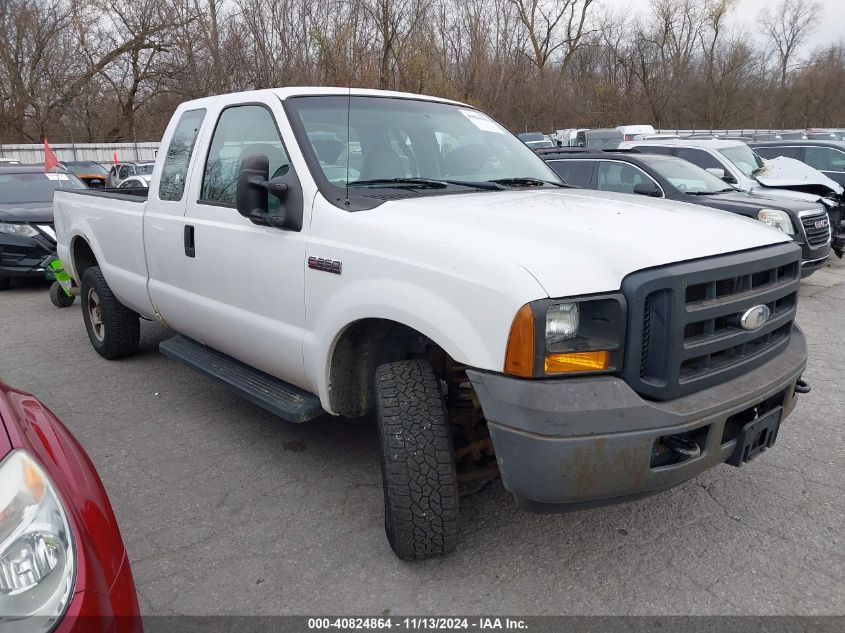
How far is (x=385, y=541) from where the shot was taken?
3.01 meters

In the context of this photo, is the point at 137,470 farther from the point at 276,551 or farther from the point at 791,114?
the point at 791,114

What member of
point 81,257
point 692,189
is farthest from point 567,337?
point 692,189

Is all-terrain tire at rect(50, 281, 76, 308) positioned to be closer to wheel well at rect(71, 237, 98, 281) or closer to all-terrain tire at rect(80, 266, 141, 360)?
wheel well at rect(71, 237, 98, 281)

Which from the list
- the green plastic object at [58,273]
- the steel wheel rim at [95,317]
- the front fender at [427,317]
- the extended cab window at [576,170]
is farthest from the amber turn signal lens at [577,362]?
the extended cab window at [576,170]

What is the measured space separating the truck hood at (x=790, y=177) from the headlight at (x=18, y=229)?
34.4 ft

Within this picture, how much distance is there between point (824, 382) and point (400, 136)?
12.1ft

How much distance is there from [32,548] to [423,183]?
94.5 inches

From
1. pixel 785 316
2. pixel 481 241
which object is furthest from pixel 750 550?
pixel 481 241

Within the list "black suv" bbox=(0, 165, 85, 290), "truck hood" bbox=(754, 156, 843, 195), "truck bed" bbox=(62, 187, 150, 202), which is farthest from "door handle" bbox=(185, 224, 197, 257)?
"truck hood" bbox=(754, 156, 843, 195)

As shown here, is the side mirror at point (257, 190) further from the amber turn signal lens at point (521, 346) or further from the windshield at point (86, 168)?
the windshield at point (86, 168)

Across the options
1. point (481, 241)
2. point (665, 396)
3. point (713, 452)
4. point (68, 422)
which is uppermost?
point (481, 241)

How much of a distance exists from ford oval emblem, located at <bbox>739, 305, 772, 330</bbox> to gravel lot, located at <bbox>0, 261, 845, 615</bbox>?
0.98 meters

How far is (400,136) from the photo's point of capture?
368 cm

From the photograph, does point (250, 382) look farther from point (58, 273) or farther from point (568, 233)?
point (58, 273)
